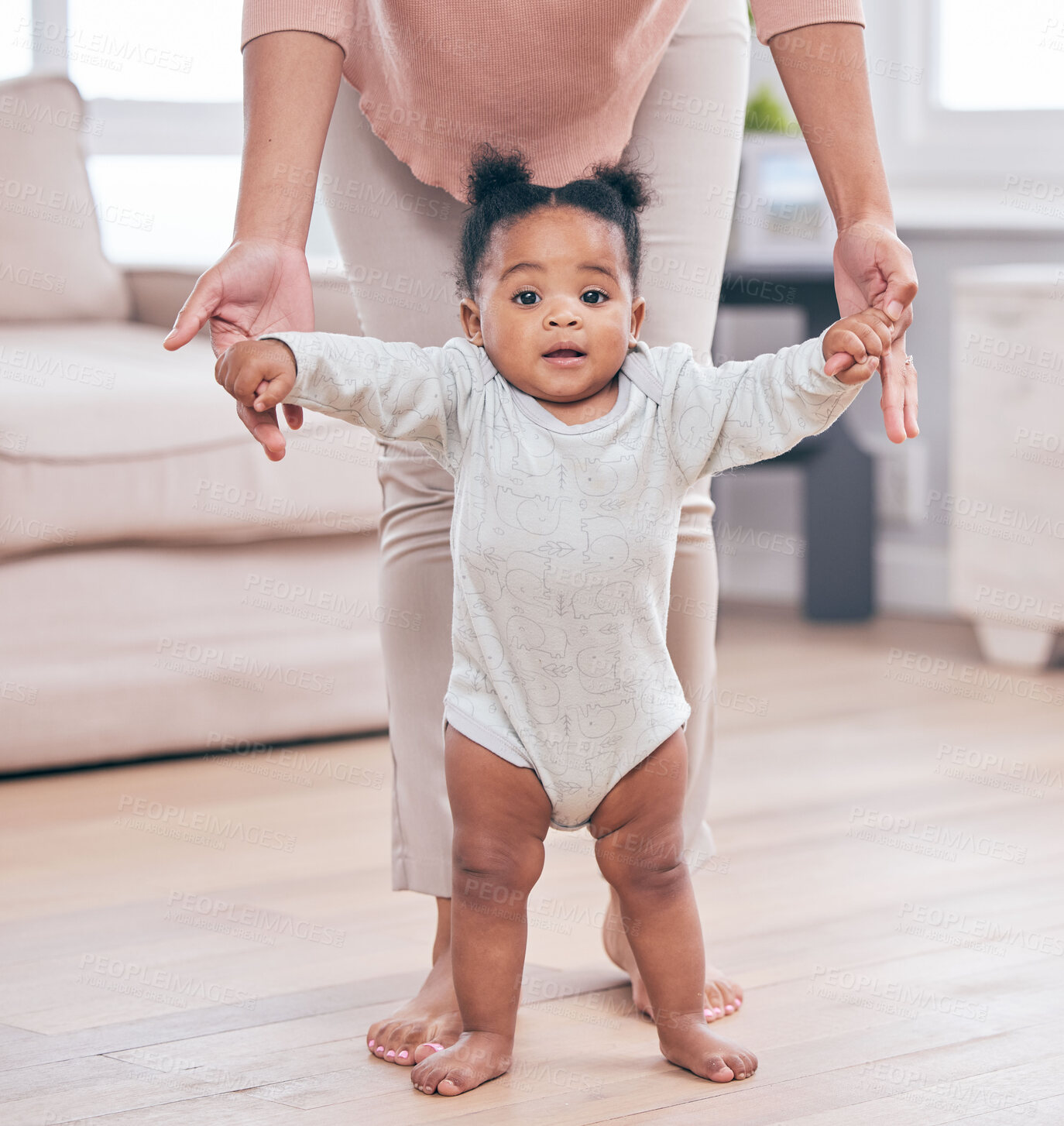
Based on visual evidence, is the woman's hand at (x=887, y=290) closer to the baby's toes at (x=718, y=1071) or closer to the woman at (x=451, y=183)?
the woman at (x=451, y=183)

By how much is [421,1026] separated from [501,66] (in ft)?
2.21

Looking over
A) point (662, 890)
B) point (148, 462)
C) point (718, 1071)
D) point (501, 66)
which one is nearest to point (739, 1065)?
point (718, 1071)

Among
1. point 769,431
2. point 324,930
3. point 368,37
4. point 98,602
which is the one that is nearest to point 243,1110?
point 324,930

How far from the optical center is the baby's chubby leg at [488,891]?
1.05m

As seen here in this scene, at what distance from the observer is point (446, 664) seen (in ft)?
4.01


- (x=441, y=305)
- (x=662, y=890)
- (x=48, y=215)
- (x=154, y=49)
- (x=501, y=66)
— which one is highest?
(x=154, y=49)

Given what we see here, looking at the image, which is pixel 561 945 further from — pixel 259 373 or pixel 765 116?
pixel 765 116

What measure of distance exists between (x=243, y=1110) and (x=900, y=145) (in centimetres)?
276

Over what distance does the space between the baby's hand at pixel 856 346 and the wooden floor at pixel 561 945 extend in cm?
45

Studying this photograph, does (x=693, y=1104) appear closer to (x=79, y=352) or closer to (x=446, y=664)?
(x=446, y=664)

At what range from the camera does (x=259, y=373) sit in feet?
3.14

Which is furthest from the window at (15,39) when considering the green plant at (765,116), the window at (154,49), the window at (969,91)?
the window at (969,91)

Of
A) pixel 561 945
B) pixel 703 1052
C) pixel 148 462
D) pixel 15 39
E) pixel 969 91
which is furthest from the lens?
pixel 969 91

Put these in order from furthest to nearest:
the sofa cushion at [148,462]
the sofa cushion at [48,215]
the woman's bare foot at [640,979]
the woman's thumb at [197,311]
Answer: the sofa cushion at [48,215]
the sofa cushion at [148,462]
the woman's bare foot at [640,979]
the woman's thumb at [197,311]
